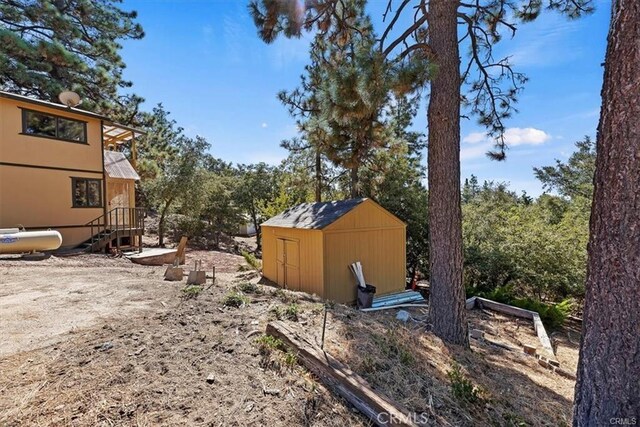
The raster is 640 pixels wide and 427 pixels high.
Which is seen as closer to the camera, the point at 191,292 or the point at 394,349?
the point at 394,349

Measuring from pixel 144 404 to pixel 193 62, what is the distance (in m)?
11.4

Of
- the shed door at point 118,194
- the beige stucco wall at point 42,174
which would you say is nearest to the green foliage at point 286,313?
the beige stucco wall at point 42,174

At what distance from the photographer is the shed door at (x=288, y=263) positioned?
9.16 metres

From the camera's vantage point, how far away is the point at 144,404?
2064 mm

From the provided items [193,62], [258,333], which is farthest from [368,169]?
[258,333]

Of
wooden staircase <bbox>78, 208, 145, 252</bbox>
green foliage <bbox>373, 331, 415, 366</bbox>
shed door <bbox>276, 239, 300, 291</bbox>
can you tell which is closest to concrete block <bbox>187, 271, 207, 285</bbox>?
green foliage <bbox>373, 331, 415, 366</bbox>

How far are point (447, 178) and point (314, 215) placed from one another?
5159 millimetres

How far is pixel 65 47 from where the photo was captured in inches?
539

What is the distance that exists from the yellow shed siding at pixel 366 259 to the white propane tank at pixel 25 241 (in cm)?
728

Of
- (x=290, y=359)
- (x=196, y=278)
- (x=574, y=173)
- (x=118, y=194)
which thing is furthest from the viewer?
(x=574, y=173)

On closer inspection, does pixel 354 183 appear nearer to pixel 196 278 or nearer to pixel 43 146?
pixel 196 278

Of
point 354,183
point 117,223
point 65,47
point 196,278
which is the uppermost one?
point 65,47

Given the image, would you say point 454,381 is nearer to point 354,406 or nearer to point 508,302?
point 354,406

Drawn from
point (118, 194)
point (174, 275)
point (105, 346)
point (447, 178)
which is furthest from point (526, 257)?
point (118, 194)
